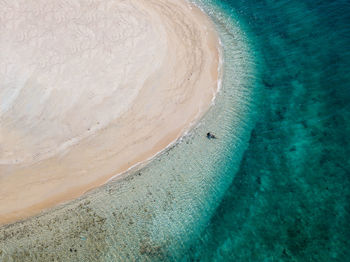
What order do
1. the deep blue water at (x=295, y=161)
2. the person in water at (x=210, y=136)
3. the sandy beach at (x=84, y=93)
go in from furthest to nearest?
the person in water at (x=210, y=136) < the sandy beach at (x=84, y=93) < the deep blue water at (x=295, y=161)

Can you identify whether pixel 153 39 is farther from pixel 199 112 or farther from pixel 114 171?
pixel 114 171

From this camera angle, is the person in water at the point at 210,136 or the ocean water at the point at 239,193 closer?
the ocean water at the point at 239,193

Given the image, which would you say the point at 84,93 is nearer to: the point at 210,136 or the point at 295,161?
the point at 210,136

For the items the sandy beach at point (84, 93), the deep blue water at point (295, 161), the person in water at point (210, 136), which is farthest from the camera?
the person in water at point (210, 136)

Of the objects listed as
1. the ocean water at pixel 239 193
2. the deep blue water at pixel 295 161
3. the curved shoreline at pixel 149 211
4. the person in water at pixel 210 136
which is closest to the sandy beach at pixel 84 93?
the curved shoreline at pixel 149 211

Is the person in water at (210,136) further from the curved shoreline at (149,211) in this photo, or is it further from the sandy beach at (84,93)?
the sandy beach at (84,93)

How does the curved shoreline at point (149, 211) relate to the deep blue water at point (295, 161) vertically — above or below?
below
